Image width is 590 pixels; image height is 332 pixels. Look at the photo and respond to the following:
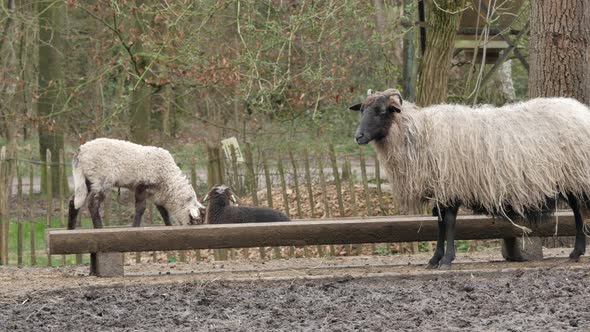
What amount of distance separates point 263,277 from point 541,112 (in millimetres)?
2878

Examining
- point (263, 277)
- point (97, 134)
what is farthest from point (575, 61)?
point (97, 134)

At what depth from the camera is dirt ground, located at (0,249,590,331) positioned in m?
6.01

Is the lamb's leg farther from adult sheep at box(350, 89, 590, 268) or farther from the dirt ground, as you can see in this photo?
adult sheep at box(350, 89, 590, 268)

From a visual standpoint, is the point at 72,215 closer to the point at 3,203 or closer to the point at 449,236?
the point at 3,203

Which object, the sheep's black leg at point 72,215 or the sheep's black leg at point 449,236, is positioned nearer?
the sheep's black leg at point 449,236

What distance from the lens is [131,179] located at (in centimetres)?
952

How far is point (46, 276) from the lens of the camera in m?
8.68

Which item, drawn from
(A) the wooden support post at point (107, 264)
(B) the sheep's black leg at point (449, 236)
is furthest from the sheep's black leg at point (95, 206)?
(B) the sheep's black leg at point (449, 236)

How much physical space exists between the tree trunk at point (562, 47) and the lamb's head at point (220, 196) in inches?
145

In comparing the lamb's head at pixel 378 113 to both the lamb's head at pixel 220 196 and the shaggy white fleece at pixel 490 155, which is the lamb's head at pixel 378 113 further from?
the lamb's head at pixel 220 196

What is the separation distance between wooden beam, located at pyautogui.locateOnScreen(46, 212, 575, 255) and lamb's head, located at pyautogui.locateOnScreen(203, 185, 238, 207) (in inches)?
81.2

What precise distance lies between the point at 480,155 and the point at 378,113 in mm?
959

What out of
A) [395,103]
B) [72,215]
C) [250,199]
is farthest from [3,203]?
[395,103]

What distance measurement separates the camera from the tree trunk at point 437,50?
37.7 ft
